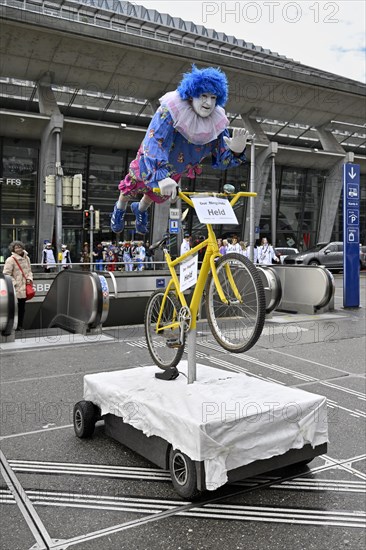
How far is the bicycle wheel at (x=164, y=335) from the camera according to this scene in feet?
14.9

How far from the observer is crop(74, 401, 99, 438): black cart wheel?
4492 millimetres

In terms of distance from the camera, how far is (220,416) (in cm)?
348

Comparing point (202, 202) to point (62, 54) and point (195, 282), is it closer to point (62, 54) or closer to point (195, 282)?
point (195, 282)

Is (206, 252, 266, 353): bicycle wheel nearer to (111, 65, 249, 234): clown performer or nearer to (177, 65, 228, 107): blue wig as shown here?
(111, 65, 249, 234): clown performer

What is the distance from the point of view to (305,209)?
36.9 meters

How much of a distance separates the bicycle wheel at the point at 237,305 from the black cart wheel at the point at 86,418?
128 cm

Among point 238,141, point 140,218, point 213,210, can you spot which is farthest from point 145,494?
point 238,141

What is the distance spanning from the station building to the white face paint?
1872 centimetres

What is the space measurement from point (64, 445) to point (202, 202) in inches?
90.7

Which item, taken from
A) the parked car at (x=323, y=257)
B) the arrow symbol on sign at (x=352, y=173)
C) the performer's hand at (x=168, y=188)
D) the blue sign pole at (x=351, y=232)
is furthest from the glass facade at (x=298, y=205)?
the performer's hand at (x=168, y=188)

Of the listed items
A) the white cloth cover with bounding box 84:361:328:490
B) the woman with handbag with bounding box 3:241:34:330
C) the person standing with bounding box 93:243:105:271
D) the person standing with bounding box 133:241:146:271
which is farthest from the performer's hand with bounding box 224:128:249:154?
the person standing with bounding box 93:243:105:271

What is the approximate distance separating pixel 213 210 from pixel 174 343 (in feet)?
3.81

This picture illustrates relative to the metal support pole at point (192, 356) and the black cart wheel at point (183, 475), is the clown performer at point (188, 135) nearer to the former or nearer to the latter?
the metal support pole at point (192, 356)

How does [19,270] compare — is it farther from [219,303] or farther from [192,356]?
[219,303]
